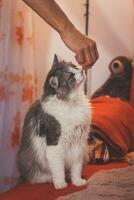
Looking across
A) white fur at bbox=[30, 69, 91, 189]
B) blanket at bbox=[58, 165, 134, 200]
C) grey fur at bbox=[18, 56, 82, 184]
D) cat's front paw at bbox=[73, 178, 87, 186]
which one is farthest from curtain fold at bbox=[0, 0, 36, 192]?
blanket at bbox=[58, 165, 134, 200]

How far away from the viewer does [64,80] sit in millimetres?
1520

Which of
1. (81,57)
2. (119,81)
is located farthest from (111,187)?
(119,81)

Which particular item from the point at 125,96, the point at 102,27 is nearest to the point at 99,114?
the point at 125,96

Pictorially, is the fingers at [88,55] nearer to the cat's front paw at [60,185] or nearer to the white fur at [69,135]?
the white fur at [69,135]

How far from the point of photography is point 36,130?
158 centimetres

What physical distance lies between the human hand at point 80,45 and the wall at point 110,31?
1.61 m

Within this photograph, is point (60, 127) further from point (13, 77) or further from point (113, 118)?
point (113, 118)

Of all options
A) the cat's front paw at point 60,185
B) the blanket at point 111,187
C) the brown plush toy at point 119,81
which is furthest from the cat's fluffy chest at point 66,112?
the brown plush toy at point 119,81

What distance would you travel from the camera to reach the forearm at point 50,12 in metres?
0.85

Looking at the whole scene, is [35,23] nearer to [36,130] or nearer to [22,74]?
[22,74]

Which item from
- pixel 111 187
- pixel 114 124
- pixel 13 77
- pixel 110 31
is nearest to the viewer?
pixel 111 187

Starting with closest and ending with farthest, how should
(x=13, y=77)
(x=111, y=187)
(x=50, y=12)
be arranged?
(x=50, y=12)
(x=111, y=187)
(x=13, y=77)

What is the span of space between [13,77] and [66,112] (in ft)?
1.24

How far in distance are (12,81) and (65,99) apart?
344 millimetres
